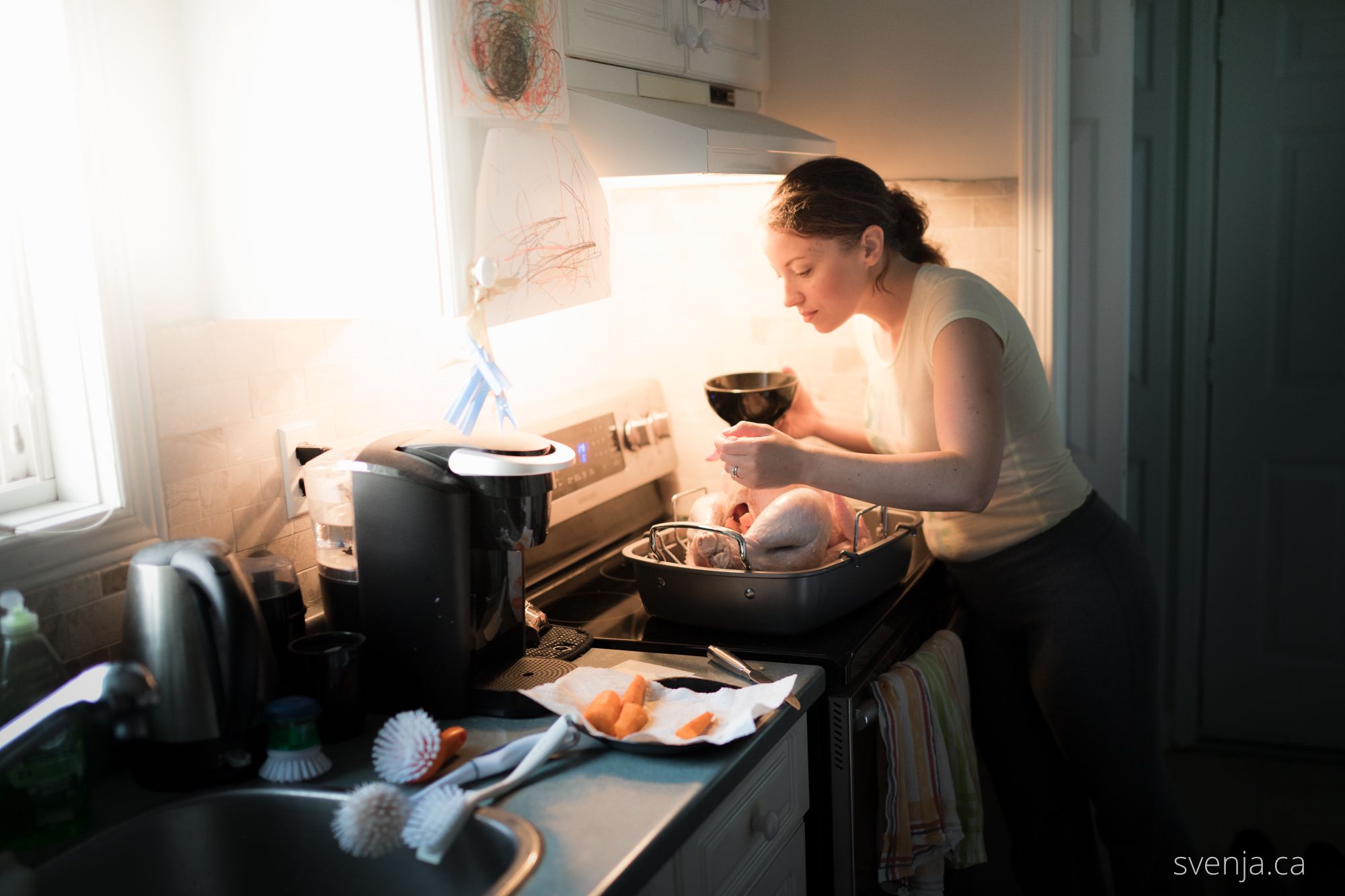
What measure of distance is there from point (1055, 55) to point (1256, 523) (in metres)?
1.54

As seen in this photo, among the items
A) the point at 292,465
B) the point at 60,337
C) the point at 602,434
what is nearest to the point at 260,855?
the point at 292,465

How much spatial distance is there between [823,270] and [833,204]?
10cm

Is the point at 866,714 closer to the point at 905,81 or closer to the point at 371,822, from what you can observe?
the point at 371,822

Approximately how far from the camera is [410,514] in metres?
1.34

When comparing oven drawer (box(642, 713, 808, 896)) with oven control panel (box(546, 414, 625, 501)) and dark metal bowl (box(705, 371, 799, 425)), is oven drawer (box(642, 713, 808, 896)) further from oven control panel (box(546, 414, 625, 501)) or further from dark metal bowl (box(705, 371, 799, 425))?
oven control panel (box(546, 414, 625, 501))

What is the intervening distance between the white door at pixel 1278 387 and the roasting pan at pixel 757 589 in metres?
1.69

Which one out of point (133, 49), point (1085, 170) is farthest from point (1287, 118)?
point (133, 49)

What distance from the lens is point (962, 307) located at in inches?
66.5

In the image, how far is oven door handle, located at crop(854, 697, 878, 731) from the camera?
1.55 metres

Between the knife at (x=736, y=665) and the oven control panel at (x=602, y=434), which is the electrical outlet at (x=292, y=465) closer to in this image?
the oven control panel at (x=602, y=434)

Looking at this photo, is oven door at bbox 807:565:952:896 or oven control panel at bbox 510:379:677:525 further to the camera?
oven control panel at bbox 510:379:677:525

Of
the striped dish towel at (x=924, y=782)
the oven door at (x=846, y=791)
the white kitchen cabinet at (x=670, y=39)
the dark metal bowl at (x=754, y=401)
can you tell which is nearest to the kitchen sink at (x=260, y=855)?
the oven door at (x=846, y=791)

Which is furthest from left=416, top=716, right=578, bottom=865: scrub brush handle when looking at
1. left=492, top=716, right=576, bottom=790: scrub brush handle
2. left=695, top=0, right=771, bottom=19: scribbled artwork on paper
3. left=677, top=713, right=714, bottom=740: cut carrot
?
left=695, top=0, right=771, bottom=19: scribbled artwork on paper

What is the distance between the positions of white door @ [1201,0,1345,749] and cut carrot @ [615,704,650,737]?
90.2 inches
